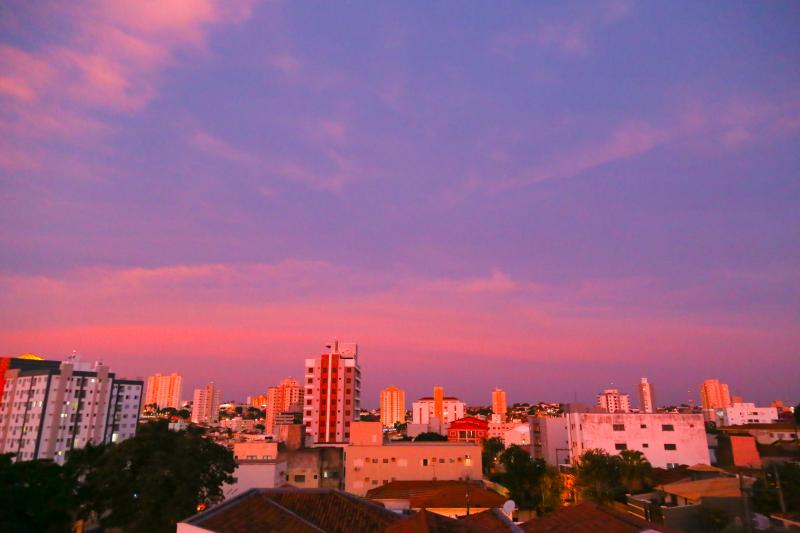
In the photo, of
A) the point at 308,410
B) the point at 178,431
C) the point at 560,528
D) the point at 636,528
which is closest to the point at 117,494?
the point at 178,431

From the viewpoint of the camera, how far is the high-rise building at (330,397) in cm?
9894

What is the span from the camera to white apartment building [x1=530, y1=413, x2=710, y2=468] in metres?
57.2

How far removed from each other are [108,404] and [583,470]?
81.8 metres

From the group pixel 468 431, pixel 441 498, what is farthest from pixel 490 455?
pixel 468 431

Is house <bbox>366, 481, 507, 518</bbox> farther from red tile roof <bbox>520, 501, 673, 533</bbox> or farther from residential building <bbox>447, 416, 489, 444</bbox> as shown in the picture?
residential building <bbox>447, 416, 489, 444</bbox>

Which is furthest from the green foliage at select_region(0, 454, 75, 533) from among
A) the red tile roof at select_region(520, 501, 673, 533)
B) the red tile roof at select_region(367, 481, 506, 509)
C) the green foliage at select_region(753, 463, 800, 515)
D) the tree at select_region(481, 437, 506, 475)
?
the tree at select_region(481, 437, 506, 475)

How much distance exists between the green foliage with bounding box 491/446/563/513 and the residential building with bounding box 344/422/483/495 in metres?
4.22

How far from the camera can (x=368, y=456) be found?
56.6 meters

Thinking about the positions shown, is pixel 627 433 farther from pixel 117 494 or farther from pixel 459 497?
pixel 117 494

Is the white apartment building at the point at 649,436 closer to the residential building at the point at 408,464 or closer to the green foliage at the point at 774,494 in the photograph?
the residential building at the point at 408,464

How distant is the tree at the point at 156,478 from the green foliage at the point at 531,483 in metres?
27.8

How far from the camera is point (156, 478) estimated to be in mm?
26719

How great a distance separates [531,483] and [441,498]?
1313cm

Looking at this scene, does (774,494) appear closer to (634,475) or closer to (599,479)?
(599,479)
